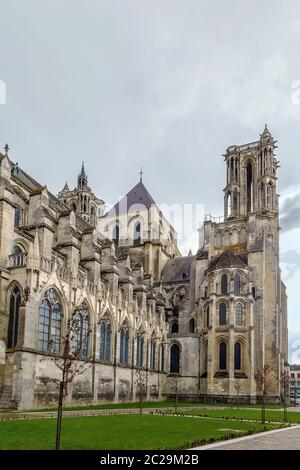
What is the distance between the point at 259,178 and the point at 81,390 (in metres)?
45.1

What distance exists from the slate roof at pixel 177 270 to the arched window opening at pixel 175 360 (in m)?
12.2

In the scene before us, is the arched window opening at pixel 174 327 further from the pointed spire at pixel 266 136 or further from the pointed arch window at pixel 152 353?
the pointed spire at pixel 266 136

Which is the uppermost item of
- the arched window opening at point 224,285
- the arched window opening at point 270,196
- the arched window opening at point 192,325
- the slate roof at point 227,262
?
the arched window opening at point 270,196

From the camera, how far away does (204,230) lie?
7156 centimetres

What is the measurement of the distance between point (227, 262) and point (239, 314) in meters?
6.52

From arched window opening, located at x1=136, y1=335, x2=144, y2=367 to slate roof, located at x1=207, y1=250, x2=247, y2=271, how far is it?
14.0 meters

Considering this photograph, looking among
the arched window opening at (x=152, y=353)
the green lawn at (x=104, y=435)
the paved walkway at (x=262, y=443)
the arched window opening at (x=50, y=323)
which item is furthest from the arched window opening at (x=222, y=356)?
the paved walkway at (x=262, y=443)

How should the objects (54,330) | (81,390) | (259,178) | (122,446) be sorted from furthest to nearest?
(259,178) < (81,390) < (54,330) < (122,446)

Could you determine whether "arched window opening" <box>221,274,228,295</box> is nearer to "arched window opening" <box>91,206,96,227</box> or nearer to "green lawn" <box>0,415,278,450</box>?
"arched window opening" <box>91,206,96,227</box>

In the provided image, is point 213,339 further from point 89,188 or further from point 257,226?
point 89,188

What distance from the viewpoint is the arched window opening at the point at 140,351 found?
54.7 m

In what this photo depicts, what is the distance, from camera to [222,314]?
62.0 meters

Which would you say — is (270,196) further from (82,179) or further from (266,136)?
(82,179)

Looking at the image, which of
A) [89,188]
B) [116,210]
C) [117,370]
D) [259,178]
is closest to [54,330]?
[117,370]
